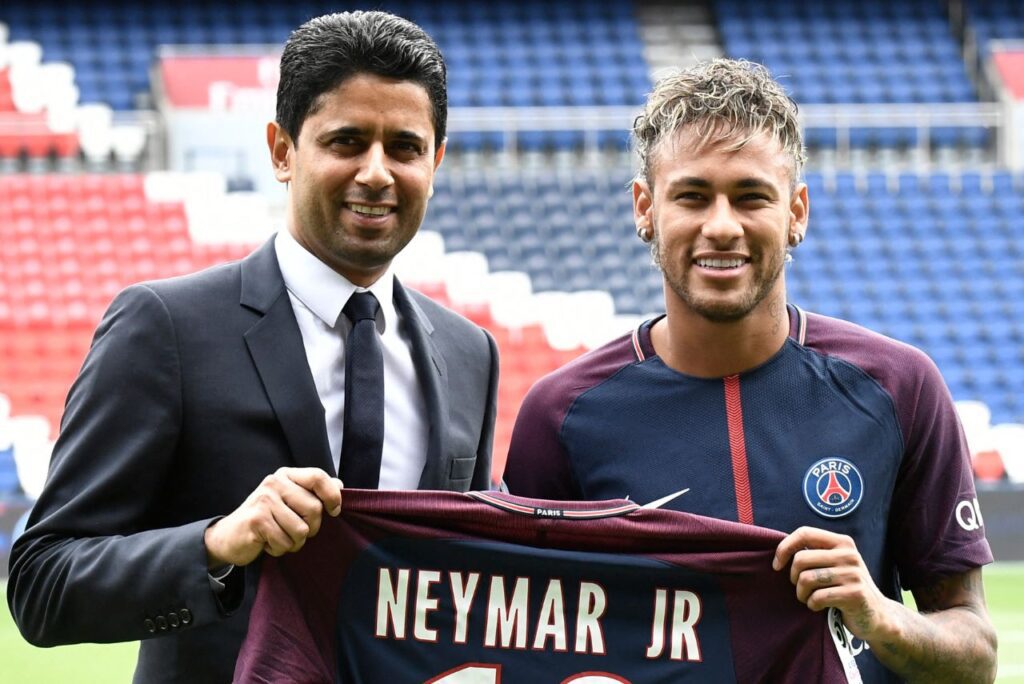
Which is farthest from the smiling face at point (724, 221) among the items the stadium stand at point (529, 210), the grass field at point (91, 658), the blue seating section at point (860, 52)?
the blue seating section at point (860, 52)

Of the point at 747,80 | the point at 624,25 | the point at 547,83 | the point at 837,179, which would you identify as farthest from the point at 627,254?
the point at 747,80

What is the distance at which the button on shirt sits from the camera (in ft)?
8.09

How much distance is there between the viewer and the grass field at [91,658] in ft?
22.6

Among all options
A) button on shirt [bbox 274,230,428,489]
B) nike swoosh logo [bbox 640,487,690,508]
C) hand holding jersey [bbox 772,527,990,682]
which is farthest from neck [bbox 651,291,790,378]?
button on shirt [bbox 274,230,428,489]

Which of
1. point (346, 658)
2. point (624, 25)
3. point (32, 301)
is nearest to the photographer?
point (346, 658)

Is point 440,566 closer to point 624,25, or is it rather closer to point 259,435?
point 259,435

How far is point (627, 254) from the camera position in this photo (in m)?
13.6

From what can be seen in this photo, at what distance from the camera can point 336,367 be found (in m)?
2.49

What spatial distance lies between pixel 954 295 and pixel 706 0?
6.62m

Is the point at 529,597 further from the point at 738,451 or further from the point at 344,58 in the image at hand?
the point at 344,58

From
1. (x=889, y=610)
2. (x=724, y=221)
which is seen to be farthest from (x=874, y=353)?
(x=889, y=610)

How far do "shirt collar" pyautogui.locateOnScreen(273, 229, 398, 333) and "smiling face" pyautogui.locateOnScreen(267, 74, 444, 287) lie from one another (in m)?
0.03

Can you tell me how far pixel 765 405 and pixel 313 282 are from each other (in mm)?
820

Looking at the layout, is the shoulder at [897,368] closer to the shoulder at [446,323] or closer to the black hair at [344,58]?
the shoulder at [446,323]
